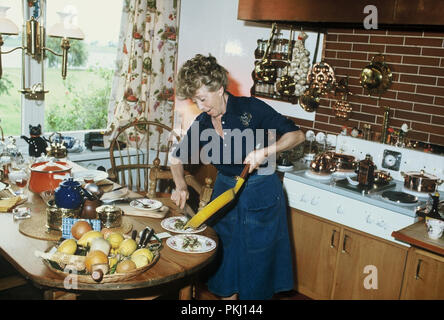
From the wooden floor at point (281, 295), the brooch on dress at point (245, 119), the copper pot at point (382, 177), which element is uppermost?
the brooch on dress at point (245, 119)

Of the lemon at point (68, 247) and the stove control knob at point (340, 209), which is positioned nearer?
the lemon at point (68, 247)

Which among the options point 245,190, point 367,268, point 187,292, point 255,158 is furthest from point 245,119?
point 367,268

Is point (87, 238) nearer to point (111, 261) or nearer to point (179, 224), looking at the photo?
point (111, 261)

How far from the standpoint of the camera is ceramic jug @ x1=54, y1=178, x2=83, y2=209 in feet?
6.23

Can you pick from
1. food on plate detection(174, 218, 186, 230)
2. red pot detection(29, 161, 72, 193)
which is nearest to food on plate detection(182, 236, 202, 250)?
food on plate detection(174, 218, 186, 230)

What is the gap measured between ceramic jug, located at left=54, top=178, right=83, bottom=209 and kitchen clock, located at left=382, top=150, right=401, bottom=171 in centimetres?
208

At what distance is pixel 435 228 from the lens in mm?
2191

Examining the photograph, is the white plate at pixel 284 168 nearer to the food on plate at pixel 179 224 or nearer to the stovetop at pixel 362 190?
the stovetop at pixel 362 190

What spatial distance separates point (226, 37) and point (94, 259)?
2.83 m

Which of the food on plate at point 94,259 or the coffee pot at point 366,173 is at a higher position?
the coffee pot at point 366,173

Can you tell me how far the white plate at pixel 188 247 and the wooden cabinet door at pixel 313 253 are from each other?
1197 mm

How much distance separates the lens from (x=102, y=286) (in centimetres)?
152

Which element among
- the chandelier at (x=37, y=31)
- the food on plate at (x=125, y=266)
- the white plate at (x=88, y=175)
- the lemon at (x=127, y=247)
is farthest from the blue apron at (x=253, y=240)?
the chandelier at (x=37, y=31)

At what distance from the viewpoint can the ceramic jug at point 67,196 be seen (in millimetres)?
1900
